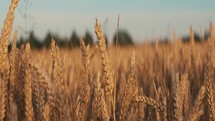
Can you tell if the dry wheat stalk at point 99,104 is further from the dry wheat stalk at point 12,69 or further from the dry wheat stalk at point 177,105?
the dry wheat stalk at point 12,69

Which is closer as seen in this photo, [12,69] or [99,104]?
[99,104]

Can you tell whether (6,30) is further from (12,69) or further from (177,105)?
(177,105)

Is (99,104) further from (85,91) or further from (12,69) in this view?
(12,69)

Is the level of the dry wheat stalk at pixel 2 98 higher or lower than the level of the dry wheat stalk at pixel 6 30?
lower

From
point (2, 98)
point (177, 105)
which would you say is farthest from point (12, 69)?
point (177, 105)

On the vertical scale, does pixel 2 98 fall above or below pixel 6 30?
below

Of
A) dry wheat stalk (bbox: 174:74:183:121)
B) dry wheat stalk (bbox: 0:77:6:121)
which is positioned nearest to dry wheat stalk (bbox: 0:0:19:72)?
dry wheat stalk (bbox: 0:77:6:121)

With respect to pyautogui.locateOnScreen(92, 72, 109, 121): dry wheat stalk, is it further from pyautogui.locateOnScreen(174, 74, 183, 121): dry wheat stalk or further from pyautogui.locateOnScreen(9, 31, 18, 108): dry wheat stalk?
pyautogui.locateOnScreen(9, 31, 18, 108): dry wheat stalk

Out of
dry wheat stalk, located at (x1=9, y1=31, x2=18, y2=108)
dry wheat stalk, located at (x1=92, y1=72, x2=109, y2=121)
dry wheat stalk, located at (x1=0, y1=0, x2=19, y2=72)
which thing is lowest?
dry wheat stalk, located at (x1=92, y1=72, x2=109, y2=121)

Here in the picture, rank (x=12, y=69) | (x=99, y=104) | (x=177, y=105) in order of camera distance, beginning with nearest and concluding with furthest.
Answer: (x=177, y=105), (x=99, y=104), (x=12, y=69)

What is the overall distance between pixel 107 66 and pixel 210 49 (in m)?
1.14

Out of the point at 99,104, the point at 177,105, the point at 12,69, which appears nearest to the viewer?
the point at 177,105

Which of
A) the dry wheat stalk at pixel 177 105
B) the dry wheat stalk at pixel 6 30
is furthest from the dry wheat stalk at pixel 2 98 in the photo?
the dry wheat stalk at pixel 177 105

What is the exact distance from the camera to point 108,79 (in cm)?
107
